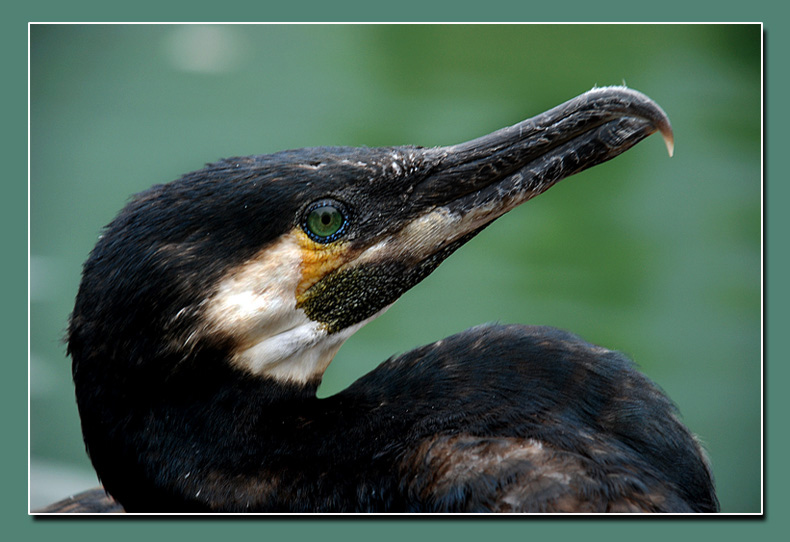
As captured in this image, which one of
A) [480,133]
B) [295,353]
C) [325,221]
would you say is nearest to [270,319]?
[295,353]

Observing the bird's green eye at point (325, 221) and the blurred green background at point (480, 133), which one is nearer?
the bird's green eye at point (325, 221)

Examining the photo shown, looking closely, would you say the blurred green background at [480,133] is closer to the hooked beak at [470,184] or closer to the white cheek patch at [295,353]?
the white cheek patch at [295,353]

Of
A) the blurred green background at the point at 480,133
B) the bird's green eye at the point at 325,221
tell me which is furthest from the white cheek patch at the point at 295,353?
the blurred green background at the point at 480,133

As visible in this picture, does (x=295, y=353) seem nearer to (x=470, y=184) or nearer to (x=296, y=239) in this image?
(x=296, y=239)

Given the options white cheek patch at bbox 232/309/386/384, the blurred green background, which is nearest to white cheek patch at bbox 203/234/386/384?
white cheek patch at bbox 232/309/386/384

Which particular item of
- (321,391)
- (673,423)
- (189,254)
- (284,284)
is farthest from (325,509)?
(321,391)

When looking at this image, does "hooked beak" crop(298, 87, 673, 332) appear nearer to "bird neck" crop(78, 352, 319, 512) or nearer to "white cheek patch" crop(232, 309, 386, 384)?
"white cheek patch" crop(232, 309, 386, 384)

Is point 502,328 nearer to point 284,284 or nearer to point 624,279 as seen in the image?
point 284,284
